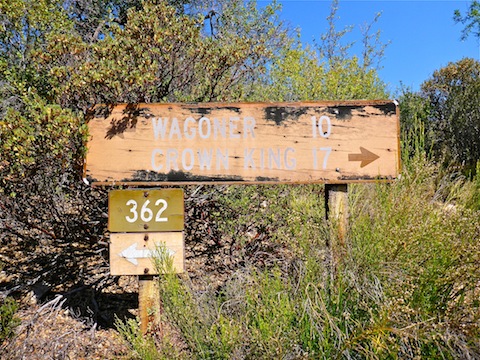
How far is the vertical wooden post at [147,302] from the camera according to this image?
8.58 feet

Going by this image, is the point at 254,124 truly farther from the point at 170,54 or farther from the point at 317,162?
the point at 170,54

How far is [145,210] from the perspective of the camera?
2.62 metres

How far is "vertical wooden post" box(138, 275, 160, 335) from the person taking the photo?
262 centimetres

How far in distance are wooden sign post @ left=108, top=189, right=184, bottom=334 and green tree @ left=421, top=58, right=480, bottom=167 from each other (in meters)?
12.4

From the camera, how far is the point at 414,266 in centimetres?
212

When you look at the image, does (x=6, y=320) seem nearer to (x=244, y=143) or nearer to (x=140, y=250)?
(x=140, y=250)

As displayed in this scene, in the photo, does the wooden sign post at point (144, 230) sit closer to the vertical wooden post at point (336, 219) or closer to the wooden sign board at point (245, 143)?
the wooden sign board at point (245, 143)

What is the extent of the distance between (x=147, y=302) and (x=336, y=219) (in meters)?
1.29

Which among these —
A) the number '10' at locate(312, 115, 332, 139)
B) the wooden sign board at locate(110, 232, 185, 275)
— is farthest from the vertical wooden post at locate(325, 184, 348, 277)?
the wooden sign board at locate(110, 232, 185, 275)

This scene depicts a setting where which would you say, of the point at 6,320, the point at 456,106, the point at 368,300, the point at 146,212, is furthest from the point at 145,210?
the point at 456,106

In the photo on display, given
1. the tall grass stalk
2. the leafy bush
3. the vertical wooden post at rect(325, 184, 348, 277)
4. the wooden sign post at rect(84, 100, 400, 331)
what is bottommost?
the leafy bush

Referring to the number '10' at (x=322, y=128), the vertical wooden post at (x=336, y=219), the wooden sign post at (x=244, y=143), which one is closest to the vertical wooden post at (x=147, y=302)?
the wooden sign post at (x=244, y=143)

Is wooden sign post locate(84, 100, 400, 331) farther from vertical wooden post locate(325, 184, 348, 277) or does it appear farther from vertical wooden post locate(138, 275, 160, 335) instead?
vertical wooden post locate(138, 275, 160, 335)

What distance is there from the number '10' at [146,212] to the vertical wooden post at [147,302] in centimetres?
37
